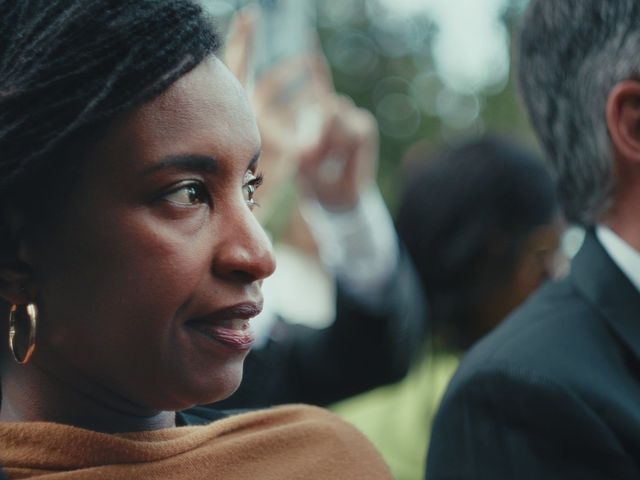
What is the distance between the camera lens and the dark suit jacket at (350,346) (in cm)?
342

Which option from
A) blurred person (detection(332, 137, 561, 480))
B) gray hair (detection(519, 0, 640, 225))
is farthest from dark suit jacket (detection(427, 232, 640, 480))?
A: blurred person (detection(332, 137, 561, 480))

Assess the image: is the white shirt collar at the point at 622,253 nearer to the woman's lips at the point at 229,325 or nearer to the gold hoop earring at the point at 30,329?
the woman's lips at the point at 229,325

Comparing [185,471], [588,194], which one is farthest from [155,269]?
[588,194]

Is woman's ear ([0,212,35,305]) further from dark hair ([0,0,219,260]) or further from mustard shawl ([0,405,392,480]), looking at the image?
mustard shawl ([0,405,392,480])

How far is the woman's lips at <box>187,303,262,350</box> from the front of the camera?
60.2 inches

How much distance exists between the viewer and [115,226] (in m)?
1.49

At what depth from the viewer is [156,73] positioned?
1503mm

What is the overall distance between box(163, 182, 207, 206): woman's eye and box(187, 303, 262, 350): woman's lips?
0.59ft

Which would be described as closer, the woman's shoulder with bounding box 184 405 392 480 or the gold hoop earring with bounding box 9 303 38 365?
the gold hoop earring with bounding box 9 303 38 365

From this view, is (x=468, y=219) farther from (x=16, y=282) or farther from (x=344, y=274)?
(x=16, y=282)

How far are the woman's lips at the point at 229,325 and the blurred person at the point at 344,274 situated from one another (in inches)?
60.3

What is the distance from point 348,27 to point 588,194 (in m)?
16.6

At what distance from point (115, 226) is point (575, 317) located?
1.17 metres

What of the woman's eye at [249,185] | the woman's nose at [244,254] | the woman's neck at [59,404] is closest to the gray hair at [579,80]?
the woman's eye at [249,185]
